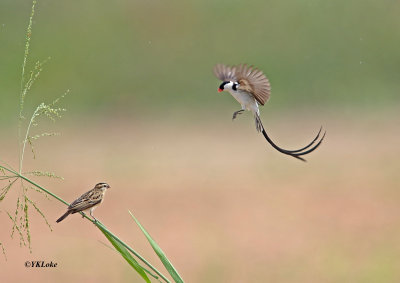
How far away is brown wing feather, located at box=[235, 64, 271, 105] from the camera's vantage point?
2619 mm

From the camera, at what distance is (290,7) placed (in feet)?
87.8

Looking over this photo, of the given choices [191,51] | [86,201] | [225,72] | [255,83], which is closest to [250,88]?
[255,83]

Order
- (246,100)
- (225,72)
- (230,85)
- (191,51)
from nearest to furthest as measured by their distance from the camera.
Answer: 1. (246,100)
2. (230,85)
3. (225,72)
4. (191,51)

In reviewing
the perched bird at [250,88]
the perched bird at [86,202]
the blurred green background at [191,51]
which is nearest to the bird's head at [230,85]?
the perched bird at [250,88]

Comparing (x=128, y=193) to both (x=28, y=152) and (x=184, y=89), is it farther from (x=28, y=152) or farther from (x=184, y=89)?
(x=184, y=89)

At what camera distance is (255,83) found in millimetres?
2721

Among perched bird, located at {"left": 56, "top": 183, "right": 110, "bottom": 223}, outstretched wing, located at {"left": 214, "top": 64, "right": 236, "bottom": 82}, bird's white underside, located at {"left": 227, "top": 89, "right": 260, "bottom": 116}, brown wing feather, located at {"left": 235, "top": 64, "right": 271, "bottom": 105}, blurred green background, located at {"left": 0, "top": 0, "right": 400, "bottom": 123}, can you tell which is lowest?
perched bird, located at {"left": 56, "top": 183, "right": 110, "bottom": 223}

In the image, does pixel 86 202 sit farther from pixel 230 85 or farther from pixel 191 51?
pixel 191 51

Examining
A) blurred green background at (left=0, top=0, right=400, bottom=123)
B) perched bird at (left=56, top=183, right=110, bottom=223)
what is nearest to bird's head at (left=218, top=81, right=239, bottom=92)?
→ perched bird at (left=56, top=183, right=110, bottom=223)

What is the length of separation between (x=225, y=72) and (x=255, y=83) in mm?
345

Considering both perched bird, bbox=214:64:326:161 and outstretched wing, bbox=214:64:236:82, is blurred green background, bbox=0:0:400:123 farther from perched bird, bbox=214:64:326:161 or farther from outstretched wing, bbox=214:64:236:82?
perched bird, bbox=214:64:326:161

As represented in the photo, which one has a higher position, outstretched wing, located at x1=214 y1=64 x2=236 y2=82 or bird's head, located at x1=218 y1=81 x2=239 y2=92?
outstretched wing, located at x1=214 y1=64 x2=236 y2=82

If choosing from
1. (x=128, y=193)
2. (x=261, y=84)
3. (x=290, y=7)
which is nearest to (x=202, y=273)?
(x=128, y=193)

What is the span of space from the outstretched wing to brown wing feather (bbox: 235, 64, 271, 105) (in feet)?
0.31
